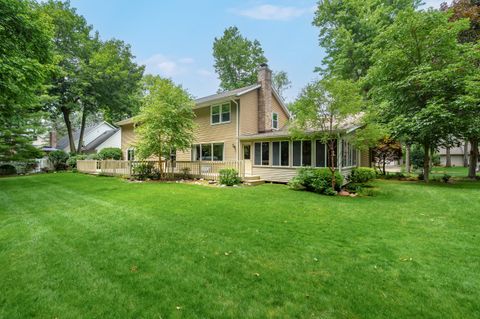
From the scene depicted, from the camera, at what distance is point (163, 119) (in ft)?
44.7

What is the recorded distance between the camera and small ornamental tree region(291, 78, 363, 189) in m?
9.52

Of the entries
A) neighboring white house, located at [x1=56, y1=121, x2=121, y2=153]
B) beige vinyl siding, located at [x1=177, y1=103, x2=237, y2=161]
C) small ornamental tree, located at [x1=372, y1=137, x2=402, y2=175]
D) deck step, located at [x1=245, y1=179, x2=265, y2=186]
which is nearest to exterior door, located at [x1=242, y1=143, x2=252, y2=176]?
beige vinyl siding, located at [x1=177, y1=103, x2=237, y2=161]

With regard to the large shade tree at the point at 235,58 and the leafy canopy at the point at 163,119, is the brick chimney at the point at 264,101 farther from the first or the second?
the large shade tree at the point at 235,58

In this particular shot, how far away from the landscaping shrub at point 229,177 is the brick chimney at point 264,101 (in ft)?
15.7

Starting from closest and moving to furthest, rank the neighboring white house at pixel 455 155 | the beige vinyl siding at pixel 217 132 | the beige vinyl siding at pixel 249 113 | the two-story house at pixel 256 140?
the two-story house at pixel 256 140
the beige vinyl siding at pixel 249 113
the beige vinyl siding at pixel 217 132
the neighboring white house at pixel 455 155

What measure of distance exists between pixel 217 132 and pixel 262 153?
12.1ft

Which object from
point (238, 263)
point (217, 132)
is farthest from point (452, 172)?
point (238, 263)

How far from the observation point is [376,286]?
9.74 feet

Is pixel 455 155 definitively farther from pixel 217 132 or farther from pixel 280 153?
pixel 217 132

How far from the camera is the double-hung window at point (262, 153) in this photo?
45.7ft

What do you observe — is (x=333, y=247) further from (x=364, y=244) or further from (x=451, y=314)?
(x=451, y=314)

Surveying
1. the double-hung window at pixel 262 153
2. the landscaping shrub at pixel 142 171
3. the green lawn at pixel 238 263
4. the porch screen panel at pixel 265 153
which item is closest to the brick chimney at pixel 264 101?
the double-hung window at pixel 262 153

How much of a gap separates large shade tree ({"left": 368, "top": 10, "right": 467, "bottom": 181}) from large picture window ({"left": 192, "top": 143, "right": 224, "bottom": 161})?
10.4m

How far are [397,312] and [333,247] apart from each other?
5.77 feet
